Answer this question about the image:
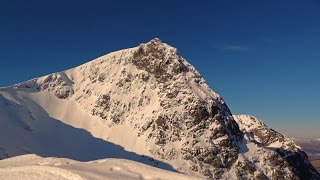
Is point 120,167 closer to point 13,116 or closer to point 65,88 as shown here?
point 13,116

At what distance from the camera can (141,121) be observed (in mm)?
129000

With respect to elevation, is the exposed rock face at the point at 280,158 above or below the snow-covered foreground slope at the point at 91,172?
above

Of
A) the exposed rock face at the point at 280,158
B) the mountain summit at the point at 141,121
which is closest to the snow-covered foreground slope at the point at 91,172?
the mountain summit at the point at 141,121

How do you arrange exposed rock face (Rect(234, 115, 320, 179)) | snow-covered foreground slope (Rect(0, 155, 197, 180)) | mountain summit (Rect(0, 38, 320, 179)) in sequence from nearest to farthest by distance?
snow-covered foreground slope (Rect(0, 155, 197, 180)), mountain summit (Rect(0, 38, 320, 179)), exposed rock face (Rect(234, 115, 320, 179))

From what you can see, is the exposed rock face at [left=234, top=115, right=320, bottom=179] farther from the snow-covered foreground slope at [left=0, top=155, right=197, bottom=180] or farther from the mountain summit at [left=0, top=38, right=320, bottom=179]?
the snow-covered foreground slope at [left=0, top=155, right=197, bottom=180]

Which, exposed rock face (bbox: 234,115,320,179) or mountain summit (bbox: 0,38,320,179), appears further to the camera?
exposed rock face (bbox: 234,115,320,179)

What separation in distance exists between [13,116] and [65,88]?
959 inches

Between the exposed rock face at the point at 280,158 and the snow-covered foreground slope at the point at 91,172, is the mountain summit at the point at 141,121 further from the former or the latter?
the snow-covered foreground slope at the point at 91,172

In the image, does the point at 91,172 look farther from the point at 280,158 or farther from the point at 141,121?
the point at 280,158

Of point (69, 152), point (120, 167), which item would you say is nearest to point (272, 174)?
point (69, 152)

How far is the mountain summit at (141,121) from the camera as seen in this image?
4707 inches

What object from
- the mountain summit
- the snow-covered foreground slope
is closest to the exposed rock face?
the mountain summit

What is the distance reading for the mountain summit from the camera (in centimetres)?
11956

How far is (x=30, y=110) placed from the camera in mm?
133375
